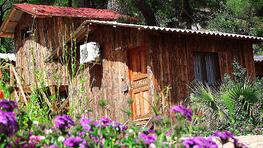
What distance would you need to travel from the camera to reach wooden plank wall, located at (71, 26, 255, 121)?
13.4 meters

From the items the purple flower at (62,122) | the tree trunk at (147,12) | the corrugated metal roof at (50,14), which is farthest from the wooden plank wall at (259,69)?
the purple flower at (62,122)

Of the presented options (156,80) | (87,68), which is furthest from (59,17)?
(156,80)

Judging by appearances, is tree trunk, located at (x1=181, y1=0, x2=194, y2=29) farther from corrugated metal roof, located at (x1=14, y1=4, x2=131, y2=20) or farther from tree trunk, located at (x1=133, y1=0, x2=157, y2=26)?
corrugated metal roof, located at (x1=14, y1=4, x2=131, y2=20)

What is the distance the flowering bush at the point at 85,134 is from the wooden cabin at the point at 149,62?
A: 8719 mm

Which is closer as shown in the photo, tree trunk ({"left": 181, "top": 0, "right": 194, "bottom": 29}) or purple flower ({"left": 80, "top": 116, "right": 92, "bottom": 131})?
purple flower ({"left": 80, "top": 116, "right": 92, "bottom": 131})

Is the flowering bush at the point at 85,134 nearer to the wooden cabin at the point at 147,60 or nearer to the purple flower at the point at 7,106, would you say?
the purple flower at the point at 7,106

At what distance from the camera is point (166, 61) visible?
539 inches

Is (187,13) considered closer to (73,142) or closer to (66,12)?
(66,12)

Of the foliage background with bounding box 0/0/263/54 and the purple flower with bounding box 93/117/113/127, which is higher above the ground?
the foliage background with bounding box 0/0/263/54

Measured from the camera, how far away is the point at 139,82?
13.7 meters

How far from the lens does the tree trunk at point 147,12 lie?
20.4 meters

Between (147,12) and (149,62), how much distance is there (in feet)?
25.4

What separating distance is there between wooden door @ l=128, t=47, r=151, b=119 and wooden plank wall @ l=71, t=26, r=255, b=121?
0.60 feet

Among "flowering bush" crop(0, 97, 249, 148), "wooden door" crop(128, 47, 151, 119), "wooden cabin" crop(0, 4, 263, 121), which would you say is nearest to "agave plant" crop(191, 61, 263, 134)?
"wooden cabin" crop(0, 4, 263, 121)
